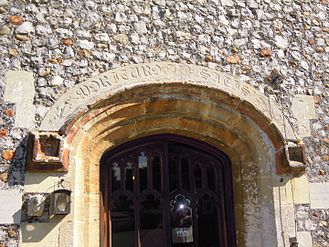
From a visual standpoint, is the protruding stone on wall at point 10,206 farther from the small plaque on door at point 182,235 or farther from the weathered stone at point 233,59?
the weathered stone at point 233,59

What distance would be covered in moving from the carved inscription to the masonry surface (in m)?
0.06

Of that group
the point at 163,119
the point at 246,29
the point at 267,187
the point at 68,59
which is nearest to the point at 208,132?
the point at 163,119

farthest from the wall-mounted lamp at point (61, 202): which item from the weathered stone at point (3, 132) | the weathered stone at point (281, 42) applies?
the weathered stone at point (281, 42)

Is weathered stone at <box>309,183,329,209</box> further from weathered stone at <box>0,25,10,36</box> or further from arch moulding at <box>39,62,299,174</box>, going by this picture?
weathered stone at <box>0,25,10,36</box>

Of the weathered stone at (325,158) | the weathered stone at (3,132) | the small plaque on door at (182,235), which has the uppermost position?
the weathered stone at (3,132)

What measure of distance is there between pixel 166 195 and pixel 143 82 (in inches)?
45.4

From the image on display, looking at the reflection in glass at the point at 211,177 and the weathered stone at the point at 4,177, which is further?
the reflection in glass at the point at 211,177

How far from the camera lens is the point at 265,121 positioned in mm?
4086

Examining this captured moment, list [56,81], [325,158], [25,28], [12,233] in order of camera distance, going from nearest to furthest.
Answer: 1. [12,233]
2. [56,81]
3. [25,28]
4. [325,158]

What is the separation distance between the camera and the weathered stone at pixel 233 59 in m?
4.21

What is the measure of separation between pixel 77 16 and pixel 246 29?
5.48 ft

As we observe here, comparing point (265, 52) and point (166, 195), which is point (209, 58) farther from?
point (166, 195)

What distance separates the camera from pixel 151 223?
4.20 metres

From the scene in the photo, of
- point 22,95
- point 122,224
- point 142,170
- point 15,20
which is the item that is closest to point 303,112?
point 142,170
